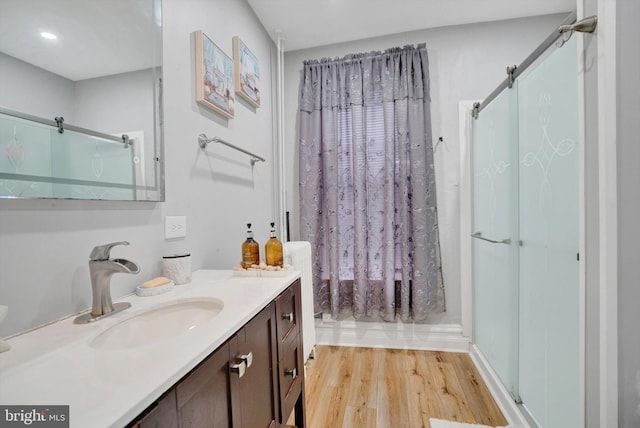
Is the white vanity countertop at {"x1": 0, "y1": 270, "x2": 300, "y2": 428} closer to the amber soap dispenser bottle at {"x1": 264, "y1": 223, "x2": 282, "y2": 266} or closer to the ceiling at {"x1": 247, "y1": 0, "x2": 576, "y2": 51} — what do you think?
the amber soap dispenser bottle at {"x1": 264, "y1": 223, "x2": 282, "y2": 266}

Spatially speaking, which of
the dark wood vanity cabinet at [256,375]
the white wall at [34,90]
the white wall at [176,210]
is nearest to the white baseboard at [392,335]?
the white wall at [176,210]

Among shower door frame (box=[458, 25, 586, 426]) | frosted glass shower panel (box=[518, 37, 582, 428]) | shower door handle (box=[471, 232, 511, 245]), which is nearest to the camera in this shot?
shower door frame (box=[458, 25, 586, 426])

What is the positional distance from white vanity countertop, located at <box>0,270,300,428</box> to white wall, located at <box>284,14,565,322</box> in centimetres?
195

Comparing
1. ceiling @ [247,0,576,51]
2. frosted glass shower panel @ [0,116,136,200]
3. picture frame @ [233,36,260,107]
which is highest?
ceiling @ [247,0,576,51]

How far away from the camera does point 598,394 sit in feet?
2.79

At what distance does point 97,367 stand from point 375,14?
2460mm

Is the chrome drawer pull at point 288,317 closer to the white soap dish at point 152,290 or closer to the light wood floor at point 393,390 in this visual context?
the white soap dish at point 152,290

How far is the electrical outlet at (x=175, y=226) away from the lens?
1.15 meters

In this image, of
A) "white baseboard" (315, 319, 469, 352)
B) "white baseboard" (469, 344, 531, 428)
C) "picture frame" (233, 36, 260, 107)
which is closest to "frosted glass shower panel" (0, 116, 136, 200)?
"picture frame" (233, 36, 260, 107)

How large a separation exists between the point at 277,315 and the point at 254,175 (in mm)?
1235

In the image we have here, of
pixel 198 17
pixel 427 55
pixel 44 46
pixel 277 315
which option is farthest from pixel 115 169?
pixel 427 55

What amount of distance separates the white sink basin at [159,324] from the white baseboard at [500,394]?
159cm

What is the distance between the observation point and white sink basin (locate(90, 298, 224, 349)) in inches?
29.3
